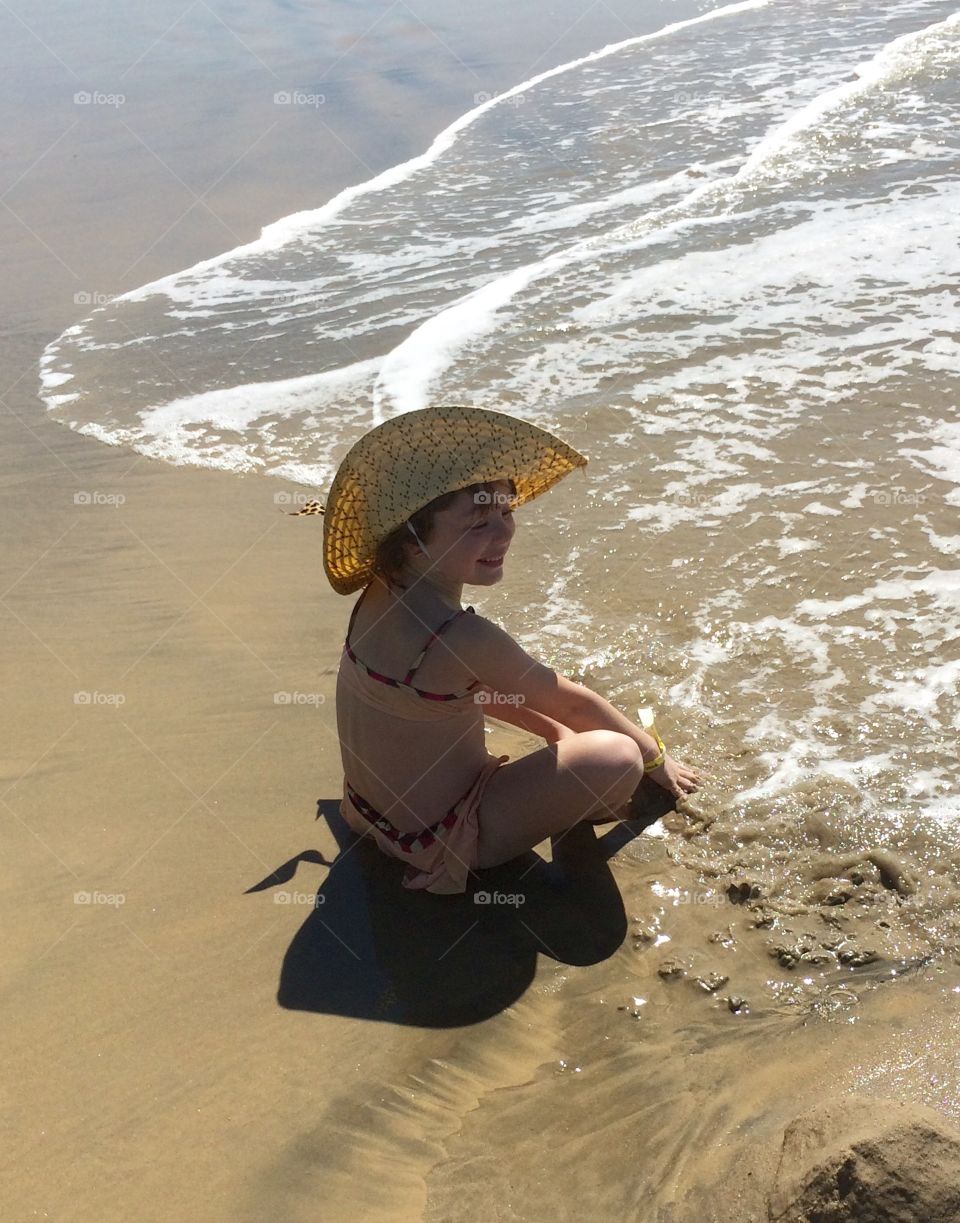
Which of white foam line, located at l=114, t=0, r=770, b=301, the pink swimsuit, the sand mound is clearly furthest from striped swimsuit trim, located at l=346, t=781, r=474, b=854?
white foam line, located at l=114, t=0, r=770, b=301

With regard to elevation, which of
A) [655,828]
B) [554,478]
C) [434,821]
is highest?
[554,478]

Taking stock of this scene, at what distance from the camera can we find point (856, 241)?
739 cm

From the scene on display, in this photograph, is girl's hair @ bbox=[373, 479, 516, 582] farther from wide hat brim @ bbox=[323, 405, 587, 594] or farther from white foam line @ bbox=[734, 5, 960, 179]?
white foam line @ bbox=[734, 5, 960, 179]

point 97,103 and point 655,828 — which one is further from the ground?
point 97,103

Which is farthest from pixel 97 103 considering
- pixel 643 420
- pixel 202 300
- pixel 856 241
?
pixel 643 420

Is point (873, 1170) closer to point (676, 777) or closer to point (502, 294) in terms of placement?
point (676, 777)

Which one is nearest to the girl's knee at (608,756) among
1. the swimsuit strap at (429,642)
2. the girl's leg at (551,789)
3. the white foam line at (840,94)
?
the girl's leg at (551,789)

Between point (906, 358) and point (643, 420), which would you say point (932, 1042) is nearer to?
point (643, 420)

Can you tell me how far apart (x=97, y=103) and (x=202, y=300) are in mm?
5994

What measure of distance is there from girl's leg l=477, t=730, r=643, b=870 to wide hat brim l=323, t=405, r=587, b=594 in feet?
2.29

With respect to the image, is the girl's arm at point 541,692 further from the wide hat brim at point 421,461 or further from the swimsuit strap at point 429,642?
the wide hat brim at point 421,461

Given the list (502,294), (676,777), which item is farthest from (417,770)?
(502,294)

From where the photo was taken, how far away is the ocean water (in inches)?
139

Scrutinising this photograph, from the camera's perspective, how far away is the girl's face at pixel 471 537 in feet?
9.32
